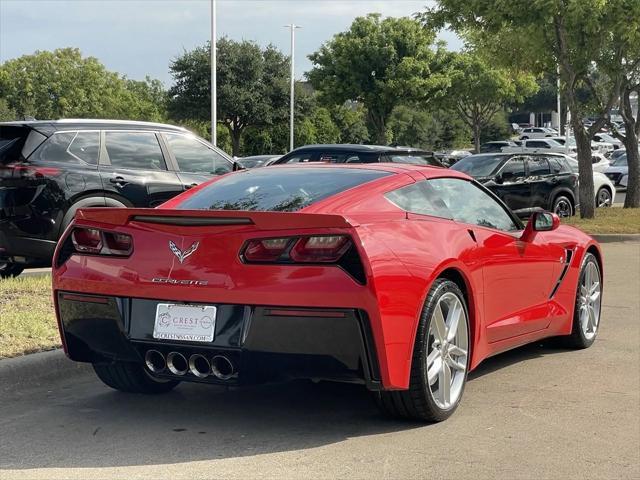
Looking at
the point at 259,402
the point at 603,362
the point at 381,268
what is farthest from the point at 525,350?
the point at 381,268

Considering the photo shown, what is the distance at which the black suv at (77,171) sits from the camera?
901cm

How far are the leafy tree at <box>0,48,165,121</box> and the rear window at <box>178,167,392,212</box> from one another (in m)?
69.6

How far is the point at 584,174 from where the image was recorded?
1925 cm

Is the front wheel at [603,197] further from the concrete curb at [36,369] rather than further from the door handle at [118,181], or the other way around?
the concrete curb at [36,369]

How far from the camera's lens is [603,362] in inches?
263

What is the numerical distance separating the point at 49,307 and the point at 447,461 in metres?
4.28

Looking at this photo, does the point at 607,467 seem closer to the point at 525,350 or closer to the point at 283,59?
the point at 525,350

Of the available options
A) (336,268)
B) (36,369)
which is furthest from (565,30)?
(336,268)

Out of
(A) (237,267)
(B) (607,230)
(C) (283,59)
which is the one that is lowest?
(B) (607,230)

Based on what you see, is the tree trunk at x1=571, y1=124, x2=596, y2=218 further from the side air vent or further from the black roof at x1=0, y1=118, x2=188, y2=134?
the side air vent

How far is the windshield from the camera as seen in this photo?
62.7 feet

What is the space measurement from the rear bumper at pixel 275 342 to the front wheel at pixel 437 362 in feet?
1.20

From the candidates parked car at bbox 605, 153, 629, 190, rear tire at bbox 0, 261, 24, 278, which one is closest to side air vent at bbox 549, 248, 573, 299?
rear tire at bbox 0, 261, 24, 278

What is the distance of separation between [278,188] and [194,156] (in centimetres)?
579
